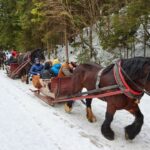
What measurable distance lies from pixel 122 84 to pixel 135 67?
14.8 inches

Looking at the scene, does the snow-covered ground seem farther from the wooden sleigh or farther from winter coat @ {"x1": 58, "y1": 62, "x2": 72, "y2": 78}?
winter coat @ {"x1": 58, "y1": 62, "x2": 72, "y2": 78}

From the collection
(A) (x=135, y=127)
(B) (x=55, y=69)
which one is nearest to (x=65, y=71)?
(B) (x=55, y=69)

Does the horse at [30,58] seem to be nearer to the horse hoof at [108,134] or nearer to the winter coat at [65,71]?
the winter coat at [65,71]

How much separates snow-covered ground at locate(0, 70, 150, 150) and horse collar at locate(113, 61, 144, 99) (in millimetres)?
881

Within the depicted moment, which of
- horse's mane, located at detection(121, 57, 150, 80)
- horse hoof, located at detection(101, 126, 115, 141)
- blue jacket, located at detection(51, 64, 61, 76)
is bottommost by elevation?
horse hoof, located at detection(101, 126, 115, 141)

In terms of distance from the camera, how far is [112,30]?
52.1ft

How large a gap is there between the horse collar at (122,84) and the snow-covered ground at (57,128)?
88 cm

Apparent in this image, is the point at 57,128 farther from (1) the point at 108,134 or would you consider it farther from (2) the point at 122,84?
(2) the point at 122,84

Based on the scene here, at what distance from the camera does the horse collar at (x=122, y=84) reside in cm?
514

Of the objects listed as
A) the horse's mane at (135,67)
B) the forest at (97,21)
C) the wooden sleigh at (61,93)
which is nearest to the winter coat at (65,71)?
the wooden sleigh at (61,93)

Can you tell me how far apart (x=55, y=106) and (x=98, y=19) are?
33.1ft

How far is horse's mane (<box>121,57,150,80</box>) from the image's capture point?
16.4 feet

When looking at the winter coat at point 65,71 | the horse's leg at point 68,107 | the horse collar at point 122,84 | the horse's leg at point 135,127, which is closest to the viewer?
the horse collar at point 122,84

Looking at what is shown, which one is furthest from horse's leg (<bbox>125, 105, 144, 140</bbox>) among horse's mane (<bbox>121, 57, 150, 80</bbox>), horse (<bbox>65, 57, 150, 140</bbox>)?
horse's mane (<bbox>121, 57, 150, 80</bbox>)
